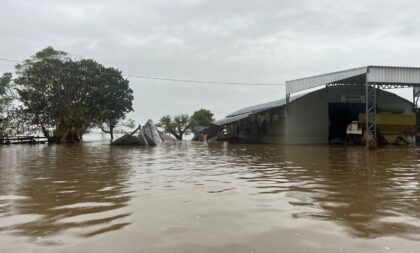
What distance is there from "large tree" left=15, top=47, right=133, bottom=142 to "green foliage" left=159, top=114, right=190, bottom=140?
471 inches

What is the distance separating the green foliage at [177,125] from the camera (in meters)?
48.4

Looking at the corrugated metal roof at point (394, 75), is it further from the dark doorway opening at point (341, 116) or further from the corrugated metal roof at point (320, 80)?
the dark doorway opening at point (341, 116)

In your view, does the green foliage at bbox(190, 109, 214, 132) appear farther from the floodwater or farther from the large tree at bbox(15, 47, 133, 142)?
the floodwater

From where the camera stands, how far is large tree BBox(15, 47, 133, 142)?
3438 cm

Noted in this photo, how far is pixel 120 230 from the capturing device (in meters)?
4.20

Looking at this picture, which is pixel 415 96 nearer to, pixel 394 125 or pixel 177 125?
pixel 394 125

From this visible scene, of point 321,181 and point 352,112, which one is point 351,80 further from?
point 321,181

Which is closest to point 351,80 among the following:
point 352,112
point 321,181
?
point 352,112

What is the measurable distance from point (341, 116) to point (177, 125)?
25.4 meters

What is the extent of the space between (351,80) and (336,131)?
4.18 m

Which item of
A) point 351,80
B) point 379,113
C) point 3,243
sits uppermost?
point 351,80

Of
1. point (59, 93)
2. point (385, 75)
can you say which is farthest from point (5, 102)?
point (385, 75)

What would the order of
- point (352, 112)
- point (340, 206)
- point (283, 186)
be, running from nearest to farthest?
1. point (340, 206)
2. point (283, 186)
3. point (352, 112)

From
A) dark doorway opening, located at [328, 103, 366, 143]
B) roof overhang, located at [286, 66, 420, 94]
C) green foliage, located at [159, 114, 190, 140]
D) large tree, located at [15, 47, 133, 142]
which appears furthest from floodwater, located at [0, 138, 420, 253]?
green foliage, located at [159, 114, 190, 140]
